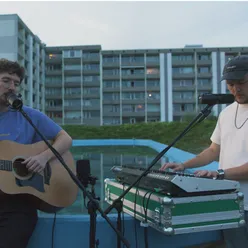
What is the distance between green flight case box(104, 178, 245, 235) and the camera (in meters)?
1.24

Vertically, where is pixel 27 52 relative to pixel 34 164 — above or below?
above

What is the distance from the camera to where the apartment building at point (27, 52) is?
33875mm

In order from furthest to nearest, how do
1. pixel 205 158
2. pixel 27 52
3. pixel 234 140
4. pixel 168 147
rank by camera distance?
pixel 27 52 → pixel 205 158 → pixel 234 140 → pixel 168 147

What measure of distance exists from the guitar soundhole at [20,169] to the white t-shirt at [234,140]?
3.73ft

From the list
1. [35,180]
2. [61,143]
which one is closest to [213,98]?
[61,143]

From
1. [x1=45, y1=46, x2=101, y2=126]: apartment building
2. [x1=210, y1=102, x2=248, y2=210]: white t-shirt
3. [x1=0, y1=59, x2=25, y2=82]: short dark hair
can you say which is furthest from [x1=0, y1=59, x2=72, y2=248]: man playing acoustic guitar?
[x1=45, y1=46, x2=101, y2=126]: apartment building

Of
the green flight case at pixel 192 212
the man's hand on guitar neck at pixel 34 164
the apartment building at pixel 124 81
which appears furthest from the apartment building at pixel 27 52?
the green flight case at pixel 192 212

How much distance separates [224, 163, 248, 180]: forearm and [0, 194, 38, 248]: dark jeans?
3.45ft

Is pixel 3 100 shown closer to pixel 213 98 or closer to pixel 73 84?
pixel 213 98

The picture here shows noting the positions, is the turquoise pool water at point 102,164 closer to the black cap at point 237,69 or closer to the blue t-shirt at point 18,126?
the blue t-shirt at point 18,126

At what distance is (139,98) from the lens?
4347cm

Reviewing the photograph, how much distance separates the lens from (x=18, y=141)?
1.67m

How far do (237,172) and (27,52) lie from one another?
131 feet

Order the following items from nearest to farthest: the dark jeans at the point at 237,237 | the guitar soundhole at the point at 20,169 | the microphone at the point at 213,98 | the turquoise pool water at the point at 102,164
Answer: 1. the microphone at the point at 213,98
2. the dark jeans at the point at 237,237
3. the guitar soundhole at the point at 20,169
4. the turquoise pool water at the point at 102,164
